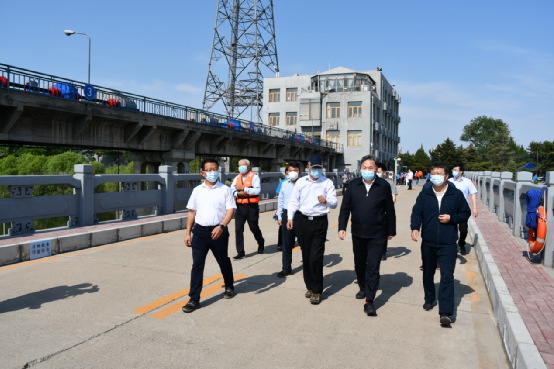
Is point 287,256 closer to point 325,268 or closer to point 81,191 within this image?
point 325,268

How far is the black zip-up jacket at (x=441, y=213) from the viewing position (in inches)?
206

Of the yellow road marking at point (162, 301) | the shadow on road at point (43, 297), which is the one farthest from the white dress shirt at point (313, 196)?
the shadow on road at point (43, 297)

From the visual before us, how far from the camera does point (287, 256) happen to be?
7180mm

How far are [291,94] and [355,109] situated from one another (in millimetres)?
11964

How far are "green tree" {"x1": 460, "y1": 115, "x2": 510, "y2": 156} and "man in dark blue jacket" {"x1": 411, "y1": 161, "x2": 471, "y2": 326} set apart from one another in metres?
139

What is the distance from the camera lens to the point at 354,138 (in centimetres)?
6819

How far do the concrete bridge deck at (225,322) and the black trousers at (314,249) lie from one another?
0.30 metres

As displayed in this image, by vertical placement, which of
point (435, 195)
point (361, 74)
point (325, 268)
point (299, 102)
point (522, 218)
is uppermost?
point (361, 74)

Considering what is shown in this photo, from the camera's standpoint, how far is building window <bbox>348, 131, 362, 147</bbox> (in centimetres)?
6769

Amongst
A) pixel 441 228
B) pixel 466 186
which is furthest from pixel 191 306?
pixel 466 186

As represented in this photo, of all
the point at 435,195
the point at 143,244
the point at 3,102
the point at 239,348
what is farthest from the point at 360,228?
the point at 3,102

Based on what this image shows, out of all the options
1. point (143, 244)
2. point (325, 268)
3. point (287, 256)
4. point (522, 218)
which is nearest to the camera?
point (287, 256)

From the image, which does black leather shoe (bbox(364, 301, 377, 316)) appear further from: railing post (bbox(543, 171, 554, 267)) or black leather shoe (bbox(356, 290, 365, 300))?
railing post (bbox(543, 171, 554, 267))

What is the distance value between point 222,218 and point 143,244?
4.79m
